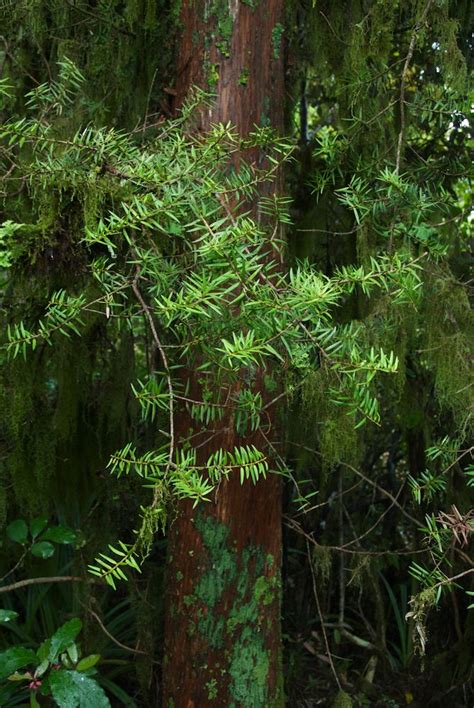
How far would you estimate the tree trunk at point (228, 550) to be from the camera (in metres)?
2.29

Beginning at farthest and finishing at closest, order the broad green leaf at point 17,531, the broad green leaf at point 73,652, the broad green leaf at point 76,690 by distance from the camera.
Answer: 1. the broad green leaf at point 17,531
2. the broad green leaf at point 73,652
3. the broad green leaf at point 76,690

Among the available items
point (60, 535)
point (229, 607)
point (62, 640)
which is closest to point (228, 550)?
point (229, 607)

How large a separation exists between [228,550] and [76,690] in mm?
739

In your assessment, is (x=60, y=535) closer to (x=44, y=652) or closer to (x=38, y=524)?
(x=38, y=524)

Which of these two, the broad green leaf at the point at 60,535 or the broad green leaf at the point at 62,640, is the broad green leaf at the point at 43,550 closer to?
the broad green leaf at the point at 60,535

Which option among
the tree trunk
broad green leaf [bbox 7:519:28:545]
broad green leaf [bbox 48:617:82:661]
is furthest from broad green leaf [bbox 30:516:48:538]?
the tree trunk

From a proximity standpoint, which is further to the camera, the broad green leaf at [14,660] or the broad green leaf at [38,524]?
the broad green leaf at [38,524]

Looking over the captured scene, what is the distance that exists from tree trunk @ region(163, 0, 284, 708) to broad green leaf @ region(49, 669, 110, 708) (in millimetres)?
290

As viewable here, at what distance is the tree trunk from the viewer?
2.29 meters

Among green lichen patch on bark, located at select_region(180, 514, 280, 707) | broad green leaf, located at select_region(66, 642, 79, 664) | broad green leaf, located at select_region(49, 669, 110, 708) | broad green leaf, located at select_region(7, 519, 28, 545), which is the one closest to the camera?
green lichen patch on bark, located at select_region(180, 514, 280, 707)

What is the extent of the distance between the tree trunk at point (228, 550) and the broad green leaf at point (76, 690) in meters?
0.29

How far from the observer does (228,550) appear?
2295mm

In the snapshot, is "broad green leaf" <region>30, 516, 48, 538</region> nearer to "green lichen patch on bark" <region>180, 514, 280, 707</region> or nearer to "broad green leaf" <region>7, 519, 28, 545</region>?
"broad green leaf" <region>7, 519, 28, 545</region>

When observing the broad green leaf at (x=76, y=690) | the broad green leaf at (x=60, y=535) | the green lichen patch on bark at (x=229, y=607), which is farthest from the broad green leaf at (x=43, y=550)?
the green lichen patch on bark at (x=229, y=607)
